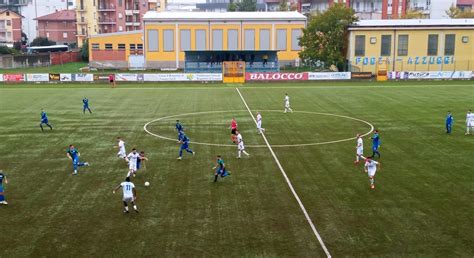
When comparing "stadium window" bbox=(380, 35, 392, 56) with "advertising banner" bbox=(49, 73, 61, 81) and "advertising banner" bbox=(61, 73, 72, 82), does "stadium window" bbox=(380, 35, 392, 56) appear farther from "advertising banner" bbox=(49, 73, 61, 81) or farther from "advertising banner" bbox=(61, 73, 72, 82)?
"advertising banner" bbox=(49, 73, 61, 81)

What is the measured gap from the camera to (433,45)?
8644 centimetres

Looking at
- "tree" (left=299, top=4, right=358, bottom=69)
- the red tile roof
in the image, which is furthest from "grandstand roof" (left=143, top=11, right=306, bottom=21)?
the red tile roof

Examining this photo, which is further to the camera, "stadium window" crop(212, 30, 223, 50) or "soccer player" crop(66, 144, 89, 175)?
"stadium window" crop(212, 30, 223, 50)

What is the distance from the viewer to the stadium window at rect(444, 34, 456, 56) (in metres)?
86.3

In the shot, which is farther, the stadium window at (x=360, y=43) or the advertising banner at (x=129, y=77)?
the stadium window at (x=360, y=43)

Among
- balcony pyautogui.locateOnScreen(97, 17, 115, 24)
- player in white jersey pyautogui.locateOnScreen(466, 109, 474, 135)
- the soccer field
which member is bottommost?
the soccer field

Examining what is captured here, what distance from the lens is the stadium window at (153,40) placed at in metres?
99.6

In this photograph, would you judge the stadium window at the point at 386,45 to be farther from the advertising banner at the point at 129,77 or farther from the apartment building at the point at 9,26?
the apartment building at the point at 9,26

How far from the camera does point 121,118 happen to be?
4491 cm

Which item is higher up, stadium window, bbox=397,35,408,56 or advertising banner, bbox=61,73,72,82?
stadium window, bbox=397,35,408,56

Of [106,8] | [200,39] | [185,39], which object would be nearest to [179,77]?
[185,39]

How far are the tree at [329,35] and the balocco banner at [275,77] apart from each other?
707 centimetres

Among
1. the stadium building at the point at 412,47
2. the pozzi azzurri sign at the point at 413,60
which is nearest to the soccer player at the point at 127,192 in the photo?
the stadium building at the point at 412,47

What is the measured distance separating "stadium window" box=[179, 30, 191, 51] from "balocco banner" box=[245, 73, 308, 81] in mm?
23996
